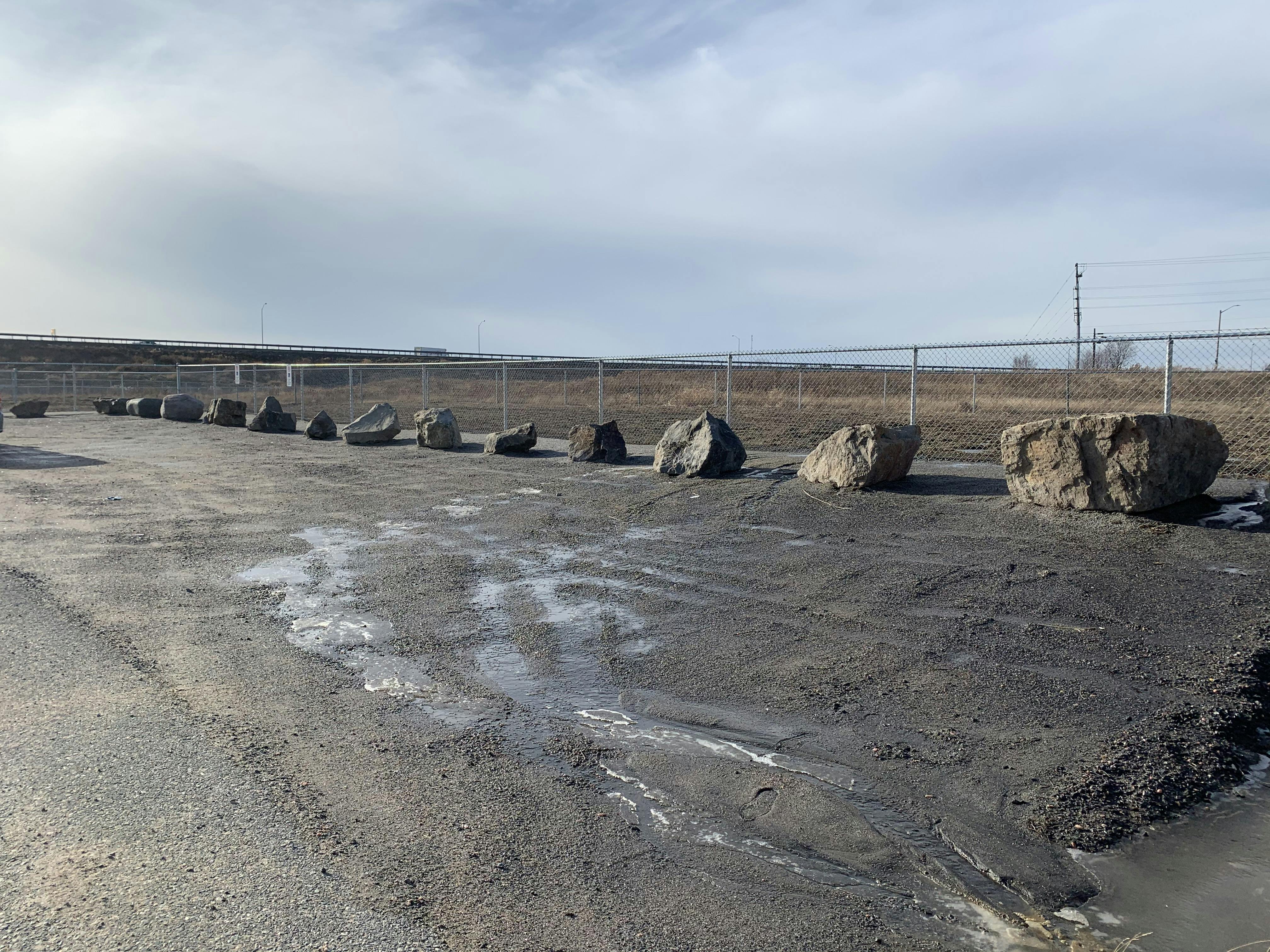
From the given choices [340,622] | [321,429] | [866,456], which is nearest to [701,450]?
[866,456]

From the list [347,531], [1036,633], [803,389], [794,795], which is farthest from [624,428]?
[794,795]

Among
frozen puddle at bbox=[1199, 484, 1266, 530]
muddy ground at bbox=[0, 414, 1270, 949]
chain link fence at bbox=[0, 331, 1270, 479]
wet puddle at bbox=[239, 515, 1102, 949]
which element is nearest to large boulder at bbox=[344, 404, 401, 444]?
chain link fence at bbox=[0, 331, 1270, 479]

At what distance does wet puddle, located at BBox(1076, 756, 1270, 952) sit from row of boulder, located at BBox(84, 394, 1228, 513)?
5198mm

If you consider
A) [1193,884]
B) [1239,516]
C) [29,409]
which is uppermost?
[29,409]

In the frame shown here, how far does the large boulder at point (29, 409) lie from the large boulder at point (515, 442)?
23.5 m

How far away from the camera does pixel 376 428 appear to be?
1948cm

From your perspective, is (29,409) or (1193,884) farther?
(29,409)

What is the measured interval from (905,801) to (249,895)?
246cm

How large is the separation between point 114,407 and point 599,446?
83.1ft

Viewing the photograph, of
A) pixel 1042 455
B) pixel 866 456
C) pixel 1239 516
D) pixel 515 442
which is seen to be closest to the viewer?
pixel 1239 516

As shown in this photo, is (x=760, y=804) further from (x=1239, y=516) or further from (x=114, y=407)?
(x=114, y=407)

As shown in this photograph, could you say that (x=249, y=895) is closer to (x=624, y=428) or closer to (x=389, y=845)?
(x=389, y=845)

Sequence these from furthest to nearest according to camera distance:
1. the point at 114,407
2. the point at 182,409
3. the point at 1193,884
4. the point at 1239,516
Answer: the point at 114,407, the point at 182,409, the point at 1239,516, the point at 1193,884

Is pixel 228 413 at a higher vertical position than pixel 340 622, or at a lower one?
higher
